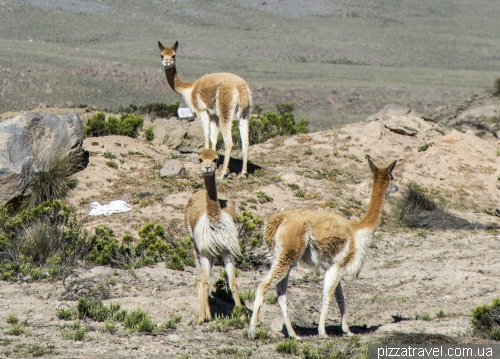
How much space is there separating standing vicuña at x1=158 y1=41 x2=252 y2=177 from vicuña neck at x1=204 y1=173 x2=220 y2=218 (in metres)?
6.39

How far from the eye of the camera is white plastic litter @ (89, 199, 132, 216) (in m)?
13.8

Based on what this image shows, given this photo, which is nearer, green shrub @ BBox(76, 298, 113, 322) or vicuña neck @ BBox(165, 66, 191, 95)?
green shrub @ BBox(76, 298, 113, 322)

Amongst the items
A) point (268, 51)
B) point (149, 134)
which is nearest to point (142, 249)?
point (149, 134)

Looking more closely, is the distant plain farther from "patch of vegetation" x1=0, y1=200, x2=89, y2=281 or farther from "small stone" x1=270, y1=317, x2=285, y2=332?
"small stone" x1=270, y1=317, x2=285, y2=332

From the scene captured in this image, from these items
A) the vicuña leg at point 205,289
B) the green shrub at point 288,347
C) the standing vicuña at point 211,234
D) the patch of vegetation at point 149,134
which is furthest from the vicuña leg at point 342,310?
the patch of vegetation at point 149,134

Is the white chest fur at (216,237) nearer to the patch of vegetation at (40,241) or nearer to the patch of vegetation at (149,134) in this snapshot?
the patch of vegetation at (40,241)

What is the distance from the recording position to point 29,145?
14.4 metres

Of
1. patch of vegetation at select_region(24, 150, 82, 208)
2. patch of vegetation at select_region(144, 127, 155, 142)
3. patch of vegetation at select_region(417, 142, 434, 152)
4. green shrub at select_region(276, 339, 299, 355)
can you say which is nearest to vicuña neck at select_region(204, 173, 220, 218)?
green shrub at select_region(276, 339, 299, 355)

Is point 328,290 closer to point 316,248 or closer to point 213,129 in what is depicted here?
point 316,248

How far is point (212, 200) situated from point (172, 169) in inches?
269

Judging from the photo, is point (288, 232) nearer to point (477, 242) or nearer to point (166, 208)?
point (166, 208)

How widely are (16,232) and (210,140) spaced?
5.06 meters

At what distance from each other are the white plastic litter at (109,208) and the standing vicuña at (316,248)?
5788mm

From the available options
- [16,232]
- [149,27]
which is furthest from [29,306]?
[149,27]
